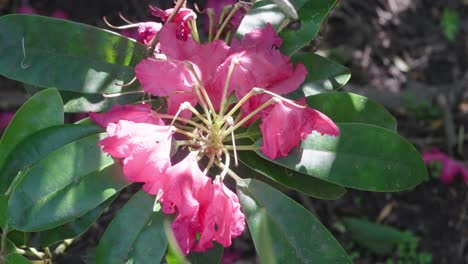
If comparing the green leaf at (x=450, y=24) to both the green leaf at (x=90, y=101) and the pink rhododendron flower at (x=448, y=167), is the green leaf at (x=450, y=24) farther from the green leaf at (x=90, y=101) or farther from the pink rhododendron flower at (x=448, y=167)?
the green leaf at (x=90, y=101)

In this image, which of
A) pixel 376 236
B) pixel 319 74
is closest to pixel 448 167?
pixel 376 236

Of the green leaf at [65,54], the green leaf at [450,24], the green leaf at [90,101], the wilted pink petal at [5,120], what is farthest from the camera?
the green leaf at [450,24]

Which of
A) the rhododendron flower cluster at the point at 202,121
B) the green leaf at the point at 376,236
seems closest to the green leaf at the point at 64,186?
the rhododendron flower cluster at the point at 202,121

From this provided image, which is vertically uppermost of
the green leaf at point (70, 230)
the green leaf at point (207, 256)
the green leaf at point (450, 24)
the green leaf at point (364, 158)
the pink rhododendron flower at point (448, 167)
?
the green leaf at point (364, 158)

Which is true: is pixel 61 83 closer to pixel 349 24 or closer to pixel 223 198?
pixel 223 198

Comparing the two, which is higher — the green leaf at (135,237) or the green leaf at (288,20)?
the green leaf at (288,20)

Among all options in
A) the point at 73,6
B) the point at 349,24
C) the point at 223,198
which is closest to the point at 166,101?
the point at 223,198

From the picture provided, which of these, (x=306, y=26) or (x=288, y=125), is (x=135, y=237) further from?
(x=306, y=26)
